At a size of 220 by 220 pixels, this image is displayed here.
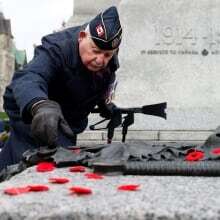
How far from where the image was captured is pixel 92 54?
250cm

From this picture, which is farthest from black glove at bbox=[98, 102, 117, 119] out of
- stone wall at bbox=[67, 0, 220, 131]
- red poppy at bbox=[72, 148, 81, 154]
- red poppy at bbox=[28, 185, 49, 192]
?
stone wall at bbox=[67, 0, 220, 131]

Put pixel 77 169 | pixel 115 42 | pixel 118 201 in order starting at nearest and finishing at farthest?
pixel 118 201
pixel 77 169
pixel 115 42

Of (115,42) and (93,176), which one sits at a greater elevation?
(115,42)

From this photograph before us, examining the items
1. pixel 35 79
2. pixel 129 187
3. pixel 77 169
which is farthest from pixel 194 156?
pixel 35 79

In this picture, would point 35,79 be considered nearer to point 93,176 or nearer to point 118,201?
point 93,176

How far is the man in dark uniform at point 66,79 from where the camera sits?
2.36 metres

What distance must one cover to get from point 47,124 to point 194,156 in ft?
1.56

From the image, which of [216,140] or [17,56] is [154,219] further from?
[17,56]

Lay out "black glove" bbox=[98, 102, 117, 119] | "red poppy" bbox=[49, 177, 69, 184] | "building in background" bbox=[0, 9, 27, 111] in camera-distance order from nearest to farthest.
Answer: "red poppy" bbox=[49, 177, 69, 184] < "black glove" bbox=[98, 102, 117, 119] < "building in background" bbox=[0, 9, 27, 111]

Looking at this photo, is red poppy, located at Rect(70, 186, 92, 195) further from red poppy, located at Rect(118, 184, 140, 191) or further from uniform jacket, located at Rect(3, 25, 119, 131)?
uniform jacket, located at Rect(3, 25, 119, 131)

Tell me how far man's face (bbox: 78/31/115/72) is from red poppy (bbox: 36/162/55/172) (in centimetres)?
61

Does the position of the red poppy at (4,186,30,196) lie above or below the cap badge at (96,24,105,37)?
below

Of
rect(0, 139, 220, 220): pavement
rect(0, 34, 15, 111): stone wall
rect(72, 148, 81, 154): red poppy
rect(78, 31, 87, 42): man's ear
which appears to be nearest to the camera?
rect(0, 139, 220, 220): pavement

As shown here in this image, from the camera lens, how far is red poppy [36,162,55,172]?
190cm
